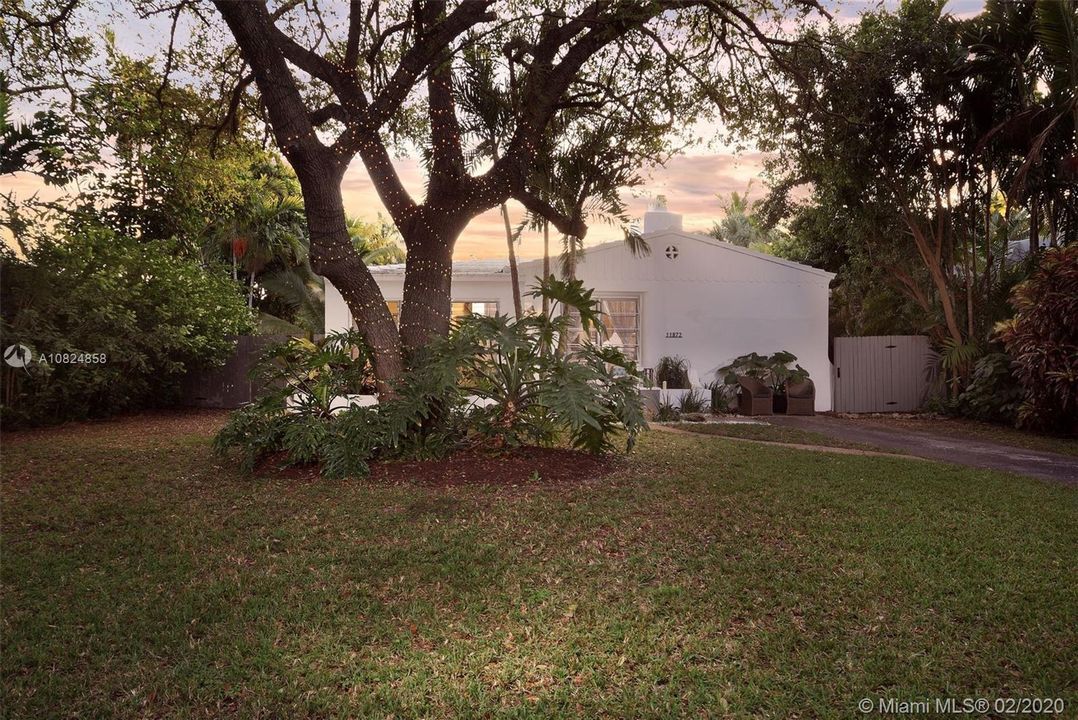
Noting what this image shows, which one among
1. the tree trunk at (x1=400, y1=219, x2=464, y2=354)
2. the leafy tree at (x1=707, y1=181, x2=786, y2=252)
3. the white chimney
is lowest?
the tree trunk at (x1=400, y1=219, x2=464, y2=354)

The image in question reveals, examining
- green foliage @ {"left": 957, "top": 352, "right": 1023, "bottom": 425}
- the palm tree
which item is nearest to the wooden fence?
the palm tree

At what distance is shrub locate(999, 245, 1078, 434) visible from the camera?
1084 centimetres

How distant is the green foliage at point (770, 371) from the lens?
14.6m

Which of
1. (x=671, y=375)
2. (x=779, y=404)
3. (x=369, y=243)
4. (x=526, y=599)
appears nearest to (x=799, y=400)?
(x=779, y=404)

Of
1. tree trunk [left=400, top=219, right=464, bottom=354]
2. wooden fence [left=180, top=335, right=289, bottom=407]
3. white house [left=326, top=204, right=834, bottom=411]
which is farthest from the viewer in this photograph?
white house [left=326, top=204, right=834, bottom=411]

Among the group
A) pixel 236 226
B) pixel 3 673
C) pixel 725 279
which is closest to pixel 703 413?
pixel 725 279

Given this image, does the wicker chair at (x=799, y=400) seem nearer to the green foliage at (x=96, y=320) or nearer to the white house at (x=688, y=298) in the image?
the white house at (x=688, y=298)

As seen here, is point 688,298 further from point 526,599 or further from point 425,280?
point 526,599

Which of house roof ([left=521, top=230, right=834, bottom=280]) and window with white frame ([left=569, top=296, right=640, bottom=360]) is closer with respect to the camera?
house roof ([left=521, top=230, right=834, bottom=280])

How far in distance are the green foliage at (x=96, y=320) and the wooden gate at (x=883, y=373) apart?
1214 centimetres

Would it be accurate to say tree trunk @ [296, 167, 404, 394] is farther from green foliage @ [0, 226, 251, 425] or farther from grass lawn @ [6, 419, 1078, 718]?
green foliage @ [0, 226, 251, 425]

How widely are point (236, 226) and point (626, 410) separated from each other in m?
18.5

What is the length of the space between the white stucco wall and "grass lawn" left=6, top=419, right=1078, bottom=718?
869cm

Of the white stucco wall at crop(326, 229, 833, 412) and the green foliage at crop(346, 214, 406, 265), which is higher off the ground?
the green foliage at crop(346, 214, 406, 265)
